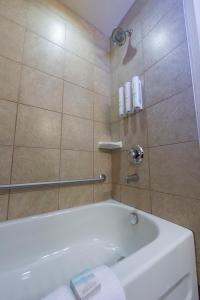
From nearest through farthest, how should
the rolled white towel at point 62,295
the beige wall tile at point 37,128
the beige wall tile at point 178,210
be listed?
1. the rolled white towel at point 62,295
2. the beige wall tile at point 178,210
3. the beige wall tile at point 37,128

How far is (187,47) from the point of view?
34.2 inches

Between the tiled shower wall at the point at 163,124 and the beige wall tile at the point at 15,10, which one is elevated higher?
the beige wall tile at the point at 15,10

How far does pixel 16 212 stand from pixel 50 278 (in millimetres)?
440

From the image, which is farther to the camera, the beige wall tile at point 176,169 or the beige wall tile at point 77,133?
the beige wall tile at point 77,133

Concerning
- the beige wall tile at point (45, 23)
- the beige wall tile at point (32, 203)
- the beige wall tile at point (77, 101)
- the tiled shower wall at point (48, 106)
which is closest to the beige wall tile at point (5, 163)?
the tiled shower wall at point (48, 106)

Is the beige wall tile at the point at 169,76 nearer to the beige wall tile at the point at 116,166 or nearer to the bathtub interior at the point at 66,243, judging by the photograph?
the beige wall tile at the point at 116,166

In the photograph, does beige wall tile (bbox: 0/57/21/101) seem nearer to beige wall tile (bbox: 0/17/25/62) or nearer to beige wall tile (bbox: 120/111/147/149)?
beige wall tile (bbox: 0/17/25/62)

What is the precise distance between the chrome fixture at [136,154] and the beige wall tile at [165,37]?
66 cm

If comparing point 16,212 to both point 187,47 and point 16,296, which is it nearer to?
point 16,296

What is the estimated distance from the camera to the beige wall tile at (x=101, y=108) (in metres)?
1.43

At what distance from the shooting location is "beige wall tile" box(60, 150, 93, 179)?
1.16 metres

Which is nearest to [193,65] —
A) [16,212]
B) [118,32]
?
[118,32]

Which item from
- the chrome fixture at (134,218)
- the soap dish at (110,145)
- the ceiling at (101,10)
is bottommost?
the chrome fixture at (134,218)

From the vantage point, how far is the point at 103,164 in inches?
55.3
